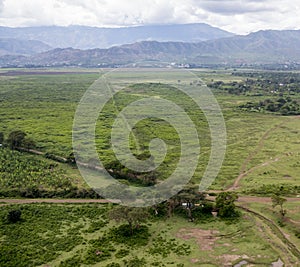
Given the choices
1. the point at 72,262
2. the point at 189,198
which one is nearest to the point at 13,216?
the point at 72,262

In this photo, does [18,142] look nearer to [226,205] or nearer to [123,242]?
[123,242]

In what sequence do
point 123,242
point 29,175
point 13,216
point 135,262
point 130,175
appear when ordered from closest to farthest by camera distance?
point 135,262
point 123,242
point 13,216
point 130,175
point 29,175

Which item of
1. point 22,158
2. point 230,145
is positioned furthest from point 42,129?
point 230,145

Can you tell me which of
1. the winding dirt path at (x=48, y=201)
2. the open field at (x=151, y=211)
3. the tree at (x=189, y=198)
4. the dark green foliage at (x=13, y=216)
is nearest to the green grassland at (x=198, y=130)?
the open field at (x=151, y=211)

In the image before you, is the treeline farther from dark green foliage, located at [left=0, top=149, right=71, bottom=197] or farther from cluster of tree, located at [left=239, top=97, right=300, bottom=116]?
dark green foliage, located at [left=0, top=149, right=71, bottom=197]

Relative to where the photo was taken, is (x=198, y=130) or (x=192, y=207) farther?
(x=198, y=130)

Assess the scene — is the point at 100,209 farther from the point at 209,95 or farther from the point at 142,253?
the point at 209,95

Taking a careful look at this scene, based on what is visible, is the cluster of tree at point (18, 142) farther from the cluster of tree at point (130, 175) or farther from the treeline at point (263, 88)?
the treeline at point (263, 88)
